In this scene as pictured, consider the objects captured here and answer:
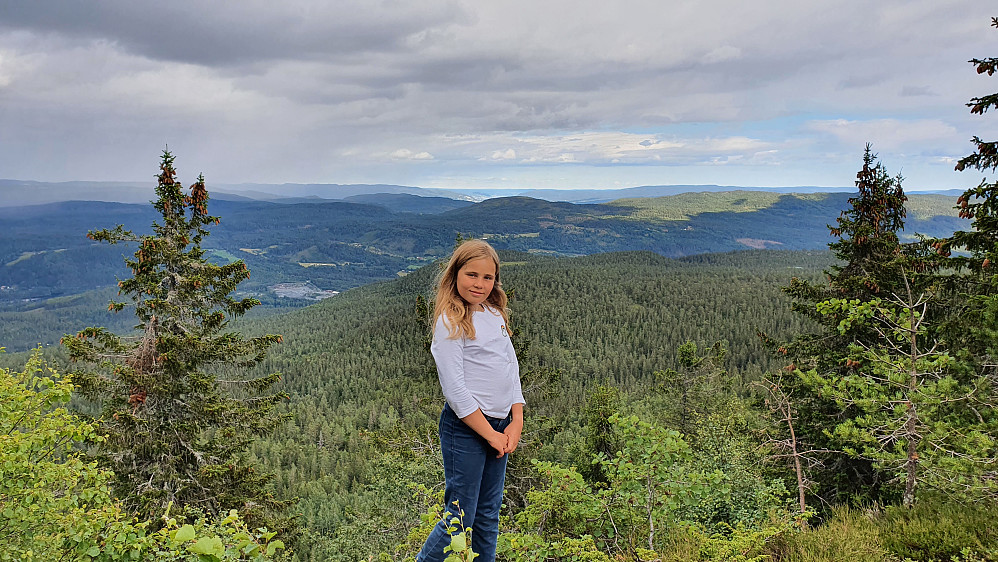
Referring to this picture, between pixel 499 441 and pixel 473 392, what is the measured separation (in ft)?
1.29

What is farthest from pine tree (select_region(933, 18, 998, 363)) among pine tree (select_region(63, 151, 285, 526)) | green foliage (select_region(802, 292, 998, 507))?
pine tree (select_region(63, 151, 285, 526))

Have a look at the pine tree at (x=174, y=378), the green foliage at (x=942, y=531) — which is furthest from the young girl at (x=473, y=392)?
the pine tree at (x=174, y=378)

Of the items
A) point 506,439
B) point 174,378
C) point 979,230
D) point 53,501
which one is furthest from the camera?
point 174,378

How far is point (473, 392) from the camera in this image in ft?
11.8

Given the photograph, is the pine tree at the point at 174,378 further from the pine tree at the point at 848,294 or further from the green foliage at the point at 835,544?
the pine tree at the point at 848,294

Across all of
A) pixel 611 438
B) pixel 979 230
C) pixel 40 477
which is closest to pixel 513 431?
pixel 40 477

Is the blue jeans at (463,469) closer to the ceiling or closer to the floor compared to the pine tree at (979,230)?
closer to the floor

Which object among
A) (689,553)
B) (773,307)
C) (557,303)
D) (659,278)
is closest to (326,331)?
(557,303)

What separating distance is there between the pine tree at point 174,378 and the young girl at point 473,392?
373 inches

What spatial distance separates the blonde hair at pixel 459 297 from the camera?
3514 millimetres

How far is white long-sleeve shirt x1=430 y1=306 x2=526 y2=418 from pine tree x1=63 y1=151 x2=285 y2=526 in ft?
31.9

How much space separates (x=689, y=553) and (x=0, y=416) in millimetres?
7151

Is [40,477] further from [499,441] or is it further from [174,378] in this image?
[174,378]

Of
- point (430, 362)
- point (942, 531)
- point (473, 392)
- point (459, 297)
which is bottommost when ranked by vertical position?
point (430, 362)
